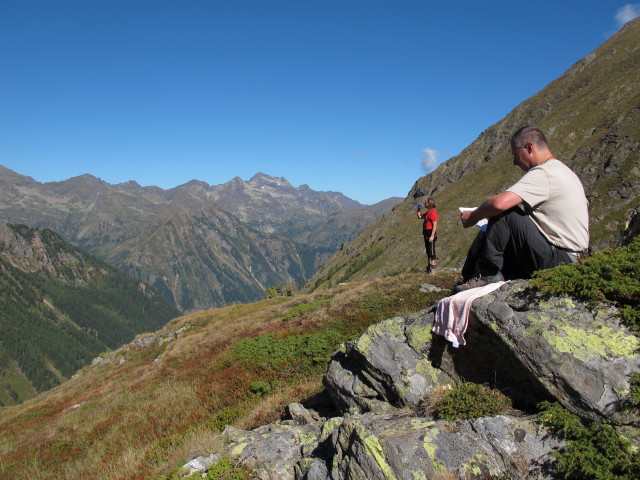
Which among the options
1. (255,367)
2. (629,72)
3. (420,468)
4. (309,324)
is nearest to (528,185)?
(420,468)

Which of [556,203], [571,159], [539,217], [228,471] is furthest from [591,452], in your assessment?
[571,159]

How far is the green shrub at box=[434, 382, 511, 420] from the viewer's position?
18.8 feet

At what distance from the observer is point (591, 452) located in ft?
14.3

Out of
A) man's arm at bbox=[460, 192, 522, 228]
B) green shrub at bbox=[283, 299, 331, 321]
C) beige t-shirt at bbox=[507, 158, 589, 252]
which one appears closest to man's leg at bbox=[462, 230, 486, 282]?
man's arm at bbox=[460, 192, 522, 228]

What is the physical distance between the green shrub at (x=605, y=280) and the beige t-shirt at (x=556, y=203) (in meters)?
0.53

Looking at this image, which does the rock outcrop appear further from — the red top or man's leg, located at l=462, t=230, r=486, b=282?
the red top

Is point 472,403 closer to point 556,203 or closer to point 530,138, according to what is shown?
point 556,203

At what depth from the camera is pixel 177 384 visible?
1717 cm

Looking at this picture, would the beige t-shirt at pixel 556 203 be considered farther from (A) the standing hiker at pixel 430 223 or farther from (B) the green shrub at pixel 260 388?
(A) the standing hiker at pixel 430 223

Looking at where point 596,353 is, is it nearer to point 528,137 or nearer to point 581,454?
point 581,454

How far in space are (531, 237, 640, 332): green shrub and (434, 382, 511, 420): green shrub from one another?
1.77m

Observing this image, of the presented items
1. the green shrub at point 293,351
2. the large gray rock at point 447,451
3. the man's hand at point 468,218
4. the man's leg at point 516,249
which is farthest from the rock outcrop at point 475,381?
the green shrub at point 293,351

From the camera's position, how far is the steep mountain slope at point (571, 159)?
95375 mm

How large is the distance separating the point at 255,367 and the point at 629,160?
118 meters
